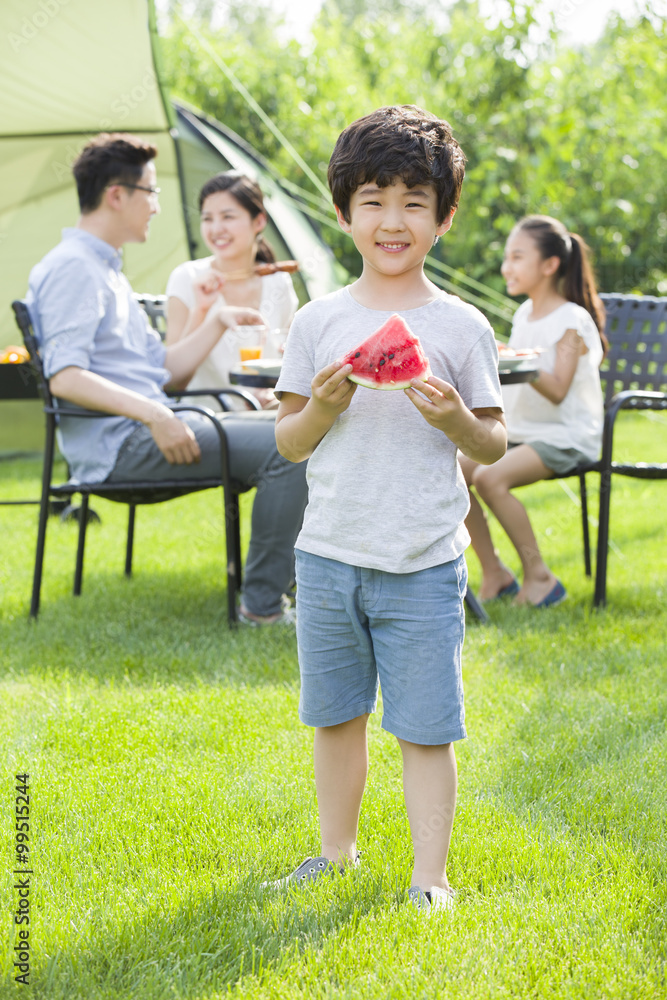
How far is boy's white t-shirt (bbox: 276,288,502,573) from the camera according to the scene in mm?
1795

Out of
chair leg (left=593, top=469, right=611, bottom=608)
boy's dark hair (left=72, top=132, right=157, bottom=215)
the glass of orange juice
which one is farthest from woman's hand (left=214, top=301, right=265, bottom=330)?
chair leg (left=593, top=469, right=611, bottom=608)

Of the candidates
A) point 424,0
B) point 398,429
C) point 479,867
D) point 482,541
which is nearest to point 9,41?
point 482,541

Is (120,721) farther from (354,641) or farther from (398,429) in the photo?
(398,429)

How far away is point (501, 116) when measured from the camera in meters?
9.46

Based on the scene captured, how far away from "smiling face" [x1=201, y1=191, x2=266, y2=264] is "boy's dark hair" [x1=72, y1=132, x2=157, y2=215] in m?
0.59

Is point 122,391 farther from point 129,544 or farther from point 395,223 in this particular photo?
point 395,223

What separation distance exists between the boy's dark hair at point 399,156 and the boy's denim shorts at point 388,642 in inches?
26.9

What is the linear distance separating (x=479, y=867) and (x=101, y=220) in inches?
108

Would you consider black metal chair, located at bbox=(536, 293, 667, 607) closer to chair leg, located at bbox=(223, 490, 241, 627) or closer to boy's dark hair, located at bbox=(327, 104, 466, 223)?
chair leg, located at bbox=(223, 490, 241, 627)

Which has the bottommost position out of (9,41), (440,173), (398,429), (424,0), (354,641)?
(354,641)

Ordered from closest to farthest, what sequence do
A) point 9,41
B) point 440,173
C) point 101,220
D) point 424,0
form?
point 440,173 → point 101,220 → point 9,41 → point 424,0

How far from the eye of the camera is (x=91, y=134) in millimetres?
6691

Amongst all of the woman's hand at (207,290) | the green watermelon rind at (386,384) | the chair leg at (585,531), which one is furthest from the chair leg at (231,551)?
the green watermelon rind at (386,384)

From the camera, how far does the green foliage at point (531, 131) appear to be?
9.41 meters
